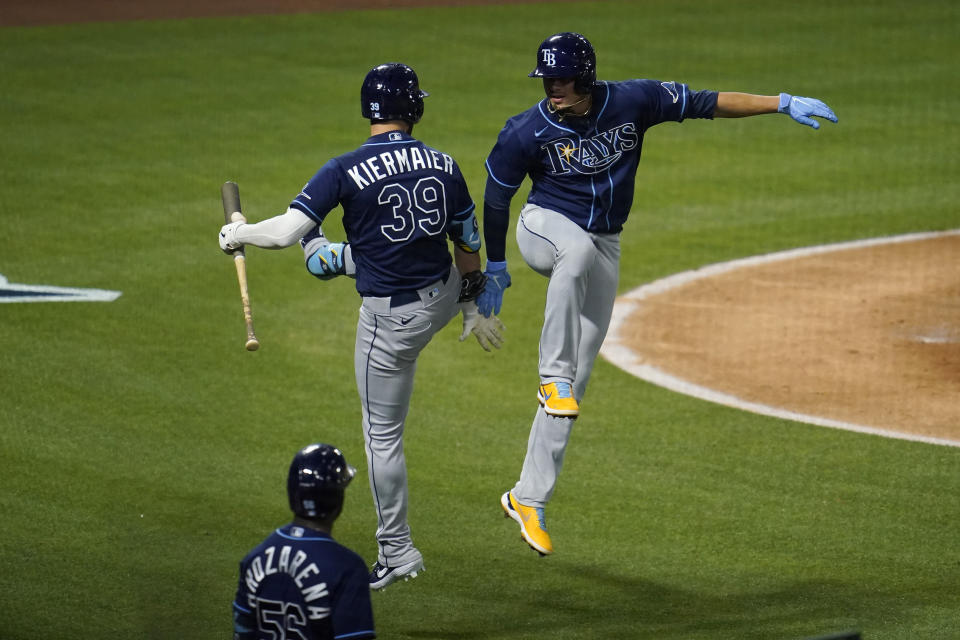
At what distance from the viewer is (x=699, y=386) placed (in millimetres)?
11961

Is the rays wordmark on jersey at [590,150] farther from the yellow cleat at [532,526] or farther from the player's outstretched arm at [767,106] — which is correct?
the yellow cleat at [532,526]

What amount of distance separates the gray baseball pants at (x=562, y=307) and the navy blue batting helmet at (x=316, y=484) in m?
2.32

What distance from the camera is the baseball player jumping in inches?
205

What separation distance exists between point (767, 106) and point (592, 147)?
37.1 inches

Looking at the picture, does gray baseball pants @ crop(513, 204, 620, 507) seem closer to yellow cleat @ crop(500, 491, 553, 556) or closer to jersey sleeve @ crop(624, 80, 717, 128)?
yellow cleat @ crop(500, 491, 553, 556)

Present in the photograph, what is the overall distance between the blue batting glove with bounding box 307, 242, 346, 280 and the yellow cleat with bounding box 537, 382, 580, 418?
123 cm

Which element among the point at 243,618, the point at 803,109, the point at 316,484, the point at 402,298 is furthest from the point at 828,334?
the point at 243,618

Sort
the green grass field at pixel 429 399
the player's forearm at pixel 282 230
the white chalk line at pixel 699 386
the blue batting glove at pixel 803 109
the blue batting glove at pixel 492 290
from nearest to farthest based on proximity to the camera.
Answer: the player's forearm at pixel 282 230
the blue batting glove at pixel 803 109
the blue batting glove at pixel 492 290
the green grass field at pixel 429 399
the white chalk line at pixel 699 386

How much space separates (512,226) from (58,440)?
23.3 feet

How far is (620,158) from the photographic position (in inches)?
299

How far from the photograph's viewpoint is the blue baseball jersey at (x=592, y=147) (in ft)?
24.6

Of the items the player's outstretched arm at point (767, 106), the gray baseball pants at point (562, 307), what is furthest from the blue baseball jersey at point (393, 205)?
the player's outstretched arm at point (767, 106)

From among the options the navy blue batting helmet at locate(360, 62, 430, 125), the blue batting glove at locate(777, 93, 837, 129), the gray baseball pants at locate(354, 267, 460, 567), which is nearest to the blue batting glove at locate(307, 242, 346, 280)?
the gray baseball pants at locate(354, 267, 460, 567)

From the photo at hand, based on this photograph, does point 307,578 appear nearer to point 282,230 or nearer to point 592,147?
point 282,230
